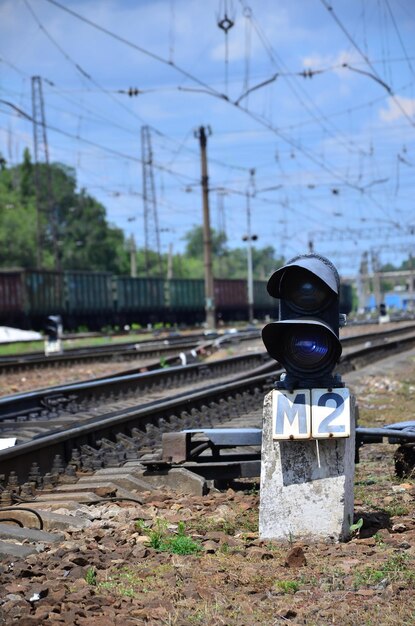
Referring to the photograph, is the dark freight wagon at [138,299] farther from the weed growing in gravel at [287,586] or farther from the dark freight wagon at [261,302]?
the weed growing in gravel at [287,586]

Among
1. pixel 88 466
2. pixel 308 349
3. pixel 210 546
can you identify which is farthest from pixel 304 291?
pixel 88 466

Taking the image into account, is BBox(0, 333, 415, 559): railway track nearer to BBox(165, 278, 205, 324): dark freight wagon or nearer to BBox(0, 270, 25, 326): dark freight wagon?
BBox(0, 270, 25, 326): dark freight wagon

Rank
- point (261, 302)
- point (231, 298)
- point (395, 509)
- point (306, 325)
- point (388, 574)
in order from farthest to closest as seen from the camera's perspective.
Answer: point (261, 302), point (231, 298), point (395, 509), point (306, 325), point (388, 574)

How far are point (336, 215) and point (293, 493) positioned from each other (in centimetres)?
6346

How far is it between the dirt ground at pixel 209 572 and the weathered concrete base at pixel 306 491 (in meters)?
0.10

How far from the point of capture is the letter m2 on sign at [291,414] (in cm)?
501

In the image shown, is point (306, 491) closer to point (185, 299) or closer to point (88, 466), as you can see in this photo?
point (88, 466)

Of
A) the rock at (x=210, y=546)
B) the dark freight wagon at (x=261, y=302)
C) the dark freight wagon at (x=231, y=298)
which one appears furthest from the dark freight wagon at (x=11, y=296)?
the rock at (x=210, y=546)

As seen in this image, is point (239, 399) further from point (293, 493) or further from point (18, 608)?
point (18, 608)

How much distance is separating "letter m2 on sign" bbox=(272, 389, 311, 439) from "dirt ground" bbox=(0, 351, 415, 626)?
1.80ft

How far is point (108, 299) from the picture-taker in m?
53.9

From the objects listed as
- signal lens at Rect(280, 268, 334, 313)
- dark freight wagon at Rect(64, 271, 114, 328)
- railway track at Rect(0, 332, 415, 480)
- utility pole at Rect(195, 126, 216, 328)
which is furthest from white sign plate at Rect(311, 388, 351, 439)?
dark freight wagon at Rect(64, 271, 114, 328)

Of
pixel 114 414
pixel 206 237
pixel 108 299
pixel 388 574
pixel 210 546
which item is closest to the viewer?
pixel 388 574

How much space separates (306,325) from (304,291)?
6.9 inches
